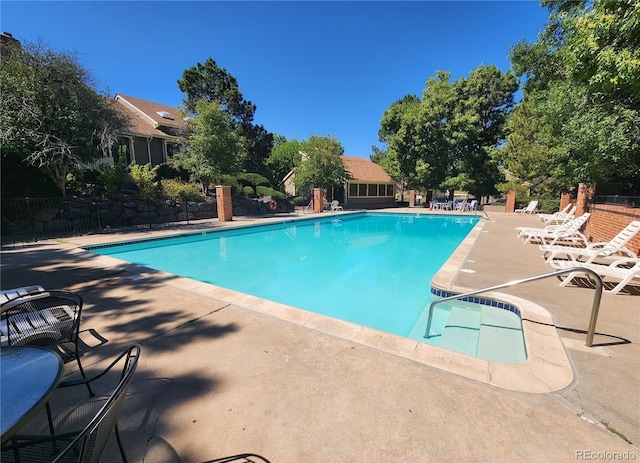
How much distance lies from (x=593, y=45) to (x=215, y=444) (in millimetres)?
7456

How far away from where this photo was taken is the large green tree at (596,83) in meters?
4.47

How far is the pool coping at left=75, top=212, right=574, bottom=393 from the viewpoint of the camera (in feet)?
8.23

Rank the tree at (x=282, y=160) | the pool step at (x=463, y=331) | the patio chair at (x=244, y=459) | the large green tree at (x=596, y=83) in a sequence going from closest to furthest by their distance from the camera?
1. the patio chair at (x=244, y=459)
2. the pool step at (x=463, y=331)
3. the large green tree at (x=596, y=83)
4. the tree at (x=282, y=160)

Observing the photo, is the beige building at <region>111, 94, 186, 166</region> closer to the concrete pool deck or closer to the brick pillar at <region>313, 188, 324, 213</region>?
the brick pillar at <region>313, 188, 324, 213</region>

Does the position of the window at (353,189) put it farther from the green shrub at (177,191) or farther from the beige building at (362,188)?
the green shrub at (177,191)

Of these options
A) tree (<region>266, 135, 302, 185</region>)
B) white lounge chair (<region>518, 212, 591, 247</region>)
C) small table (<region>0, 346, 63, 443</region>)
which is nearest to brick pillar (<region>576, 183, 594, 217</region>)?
white lounge chair (<region>518, 212, 591, 247</region>)

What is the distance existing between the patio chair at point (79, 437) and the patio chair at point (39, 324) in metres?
0.60

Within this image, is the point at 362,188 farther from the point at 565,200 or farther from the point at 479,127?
the point at 565,200

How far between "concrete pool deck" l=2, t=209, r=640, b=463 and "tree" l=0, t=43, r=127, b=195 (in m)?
8.95

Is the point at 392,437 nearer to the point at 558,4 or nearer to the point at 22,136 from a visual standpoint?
the point at 22,136

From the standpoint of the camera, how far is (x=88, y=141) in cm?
1094

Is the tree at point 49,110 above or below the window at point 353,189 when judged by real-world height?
above

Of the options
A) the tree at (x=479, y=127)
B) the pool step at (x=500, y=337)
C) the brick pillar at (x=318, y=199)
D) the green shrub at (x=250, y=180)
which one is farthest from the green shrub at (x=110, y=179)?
the tree at (x=479, y=127)

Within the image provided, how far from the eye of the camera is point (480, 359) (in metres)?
2.82
